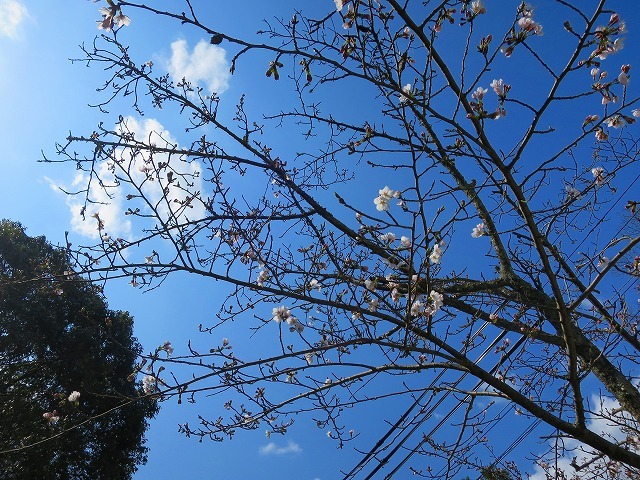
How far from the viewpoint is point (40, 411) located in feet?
26.2

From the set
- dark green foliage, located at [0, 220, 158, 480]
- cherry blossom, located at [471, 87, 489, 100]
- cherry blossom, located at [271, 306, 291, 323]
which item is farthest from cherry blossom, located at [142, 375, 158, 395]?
dark green foliage, located at [0, 220, 158, 480]

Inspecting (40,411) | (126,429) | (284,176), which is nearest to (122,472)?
(126,429)

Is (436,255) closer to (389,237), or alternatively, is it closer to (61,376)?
(389,237)

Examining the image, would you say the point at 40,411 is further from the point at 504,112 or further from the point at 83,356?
the point at 504,112

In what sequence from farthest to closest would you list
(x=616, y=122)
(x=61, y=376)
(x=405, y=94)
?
(x=61, y=376) → (x=616, y=122) → (x=405, y=94)

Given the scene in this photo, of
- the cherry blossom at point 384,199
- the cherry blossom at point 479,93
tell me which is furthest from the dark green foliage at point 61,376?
the cherry blossom at point 479,93

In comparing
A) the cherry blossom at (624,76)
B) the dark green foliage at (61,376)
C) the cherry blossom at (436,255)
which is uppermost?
the dark green foliage at (61,376)

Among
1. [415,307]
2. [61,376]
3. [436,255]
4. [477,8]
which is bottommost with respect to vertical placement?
[415,307]

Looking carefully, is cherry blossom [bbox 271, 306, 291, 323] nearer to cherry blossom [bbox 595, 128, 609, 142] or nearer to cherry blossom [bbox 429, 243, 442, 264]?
cherry blossom [bbox 429, 243, 442, 264]

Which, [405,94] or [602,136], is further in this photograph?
[602,136]

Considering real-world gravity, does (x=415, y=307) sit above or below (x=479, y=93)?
below

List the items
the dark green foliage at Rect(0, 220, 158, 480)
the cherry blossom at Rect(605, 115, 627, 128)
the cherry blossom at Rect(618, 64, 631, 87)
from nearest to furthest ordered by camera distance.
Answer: the cherry blossom at Rect(618, 64, 631, 87)
the cherry blossom at Rect(605, 115, 627, 128)
the dark green foliage at Rect(0, 220, 158, 480)

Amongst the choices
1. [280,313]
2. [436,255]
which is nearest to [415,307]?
[436,255]

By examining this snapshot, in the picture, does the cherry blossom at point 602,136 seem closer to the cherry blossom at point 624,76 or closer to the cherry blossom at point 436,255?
the cherry blossom at point 624,76
